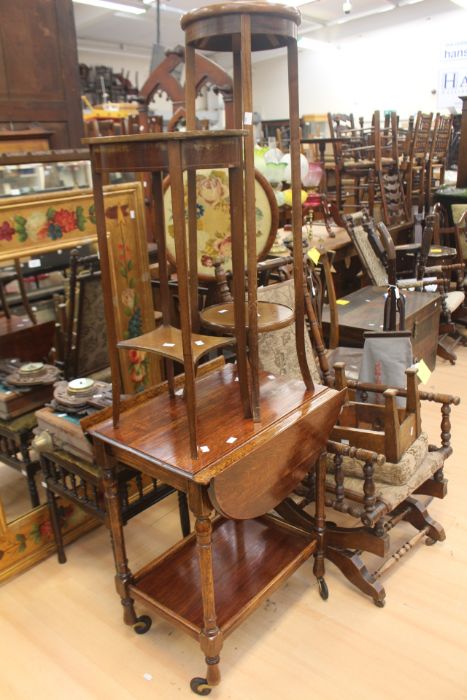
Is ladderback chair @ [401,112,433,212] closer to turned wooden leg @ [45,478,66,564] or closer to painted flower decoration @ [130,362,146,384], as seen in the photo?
painted flower decoration @ [130,362,146,384]

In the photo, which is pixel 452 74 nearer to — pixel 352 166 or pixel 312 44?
pixel 312 44

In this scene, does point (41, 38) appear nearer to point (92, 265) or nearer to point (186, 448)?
point (92, 265)

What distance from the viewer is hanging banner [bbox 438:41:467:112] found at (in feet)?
31.9

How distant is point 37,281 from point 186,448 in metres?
1.40

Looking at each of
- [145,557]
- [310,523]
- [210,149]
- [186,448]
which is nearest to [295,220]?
[210,149]

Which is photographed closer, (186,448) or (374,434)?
(186,448)

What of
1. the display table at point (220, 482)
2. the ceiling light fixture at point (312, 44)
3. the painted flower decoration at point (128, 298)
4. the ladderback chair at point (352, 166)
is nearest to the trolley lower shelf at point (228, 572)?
the display table at point (220, 482)

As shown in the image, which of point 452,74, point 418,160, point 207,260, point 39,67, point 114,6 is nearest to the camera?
point 207,260

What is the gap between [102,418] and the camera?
1692 millimetres

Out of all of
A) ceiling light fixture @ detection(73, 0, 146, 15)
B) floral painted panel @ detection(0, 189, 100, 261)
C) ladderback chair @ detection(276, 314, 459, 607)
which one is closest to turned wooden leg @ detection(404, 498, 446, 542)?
ladderback chair @ detection(276, 314, 459, 607)

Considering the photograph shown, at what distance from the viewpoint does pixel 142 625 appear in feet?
5.98

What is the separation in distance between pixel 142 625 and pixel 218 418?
0.78 m

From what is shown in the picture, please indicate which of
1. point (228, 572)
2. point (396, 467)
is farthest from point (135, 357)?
point (396, 467)

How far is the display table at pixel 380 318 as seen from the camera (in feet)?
10.4
